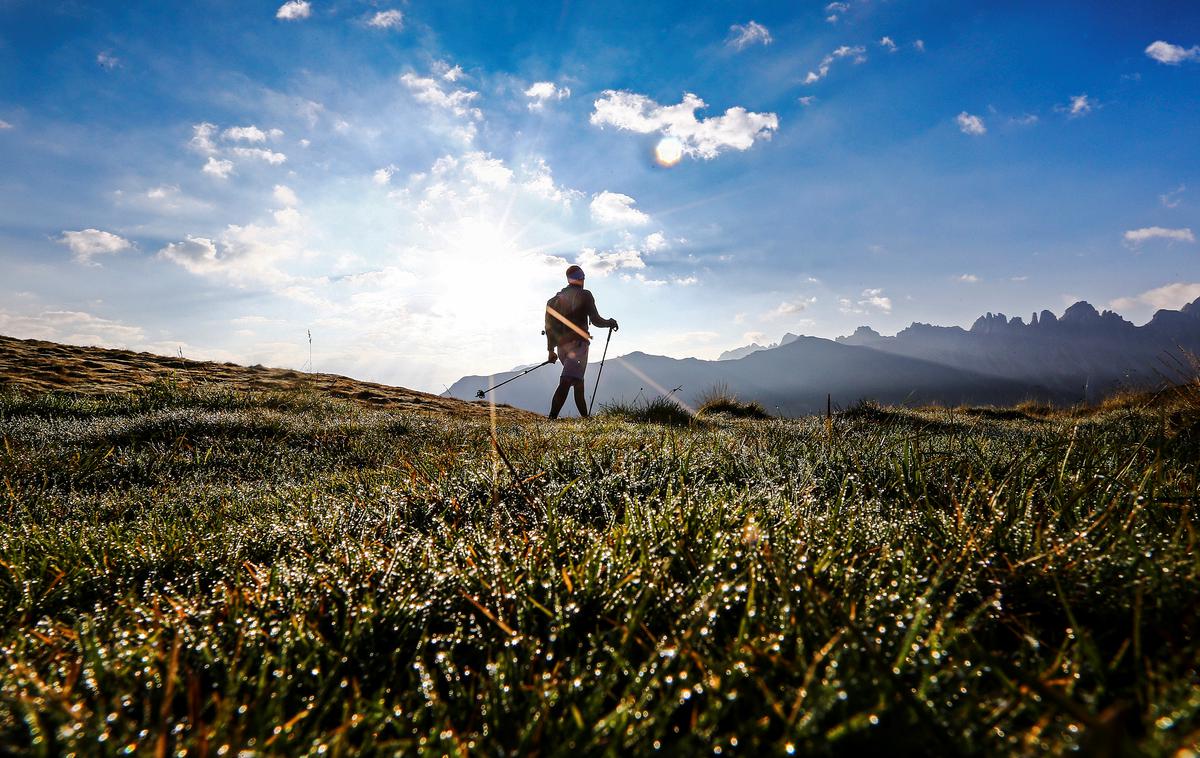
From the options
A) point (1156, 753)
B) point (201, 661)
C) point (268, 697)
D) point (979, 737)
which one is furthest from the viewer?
point (201, 661)

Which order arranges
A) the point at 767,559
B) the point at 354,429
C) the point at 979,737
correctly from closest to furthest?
1. the point at 979,737
2. the point at 767,559
3. the point at 354,429

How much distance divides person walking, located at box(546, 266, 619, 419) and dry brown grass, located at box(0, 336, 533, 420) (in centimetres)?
137

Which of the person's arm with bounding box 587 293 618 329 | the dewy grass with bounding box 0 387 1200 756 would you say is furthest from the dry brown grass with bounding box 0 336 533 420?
the dewy grass with bounding box 0 387 1200 756

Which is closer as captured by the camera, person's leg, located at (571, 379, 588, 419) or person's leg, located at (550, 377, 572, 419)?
person's leg, located at (550, 377, 572, 419)

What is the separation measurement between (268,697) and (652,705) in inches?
32.9

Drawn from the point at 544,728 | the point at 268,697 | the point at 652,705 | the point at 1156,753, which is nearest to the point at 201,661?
the point at 268,697

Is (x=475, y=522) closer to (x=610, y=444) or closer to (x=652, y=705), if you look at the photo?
(x=652, y=705)

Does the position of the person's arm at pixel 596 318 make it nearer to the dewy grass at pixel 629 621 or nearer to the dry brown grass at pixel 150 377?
the dry brown grass at pixel 150 377

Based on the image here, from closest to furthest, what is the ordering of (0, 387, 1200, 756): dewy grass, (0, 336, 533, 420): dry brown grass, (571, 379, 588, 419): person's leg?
(0, 387, 1200, 756): dewy grass < (0, 336, 533, 420): dry brown grass < (571, 379, 588, 419): person's leg

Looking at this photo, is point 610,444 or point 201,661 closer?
Answer: point 201,661

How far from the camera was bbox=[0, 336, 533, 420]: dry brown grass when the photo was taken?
8959mm

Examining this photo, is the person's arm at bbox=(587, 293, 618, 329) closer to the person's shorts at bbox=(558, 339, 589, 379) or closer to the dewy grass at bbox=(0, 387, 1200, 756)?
the person's shorts at bbox=(558, 339, 589, 379)

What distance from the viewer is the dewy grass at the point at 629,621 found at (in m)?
0.97

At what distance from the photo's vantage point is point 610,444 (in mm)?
4340
